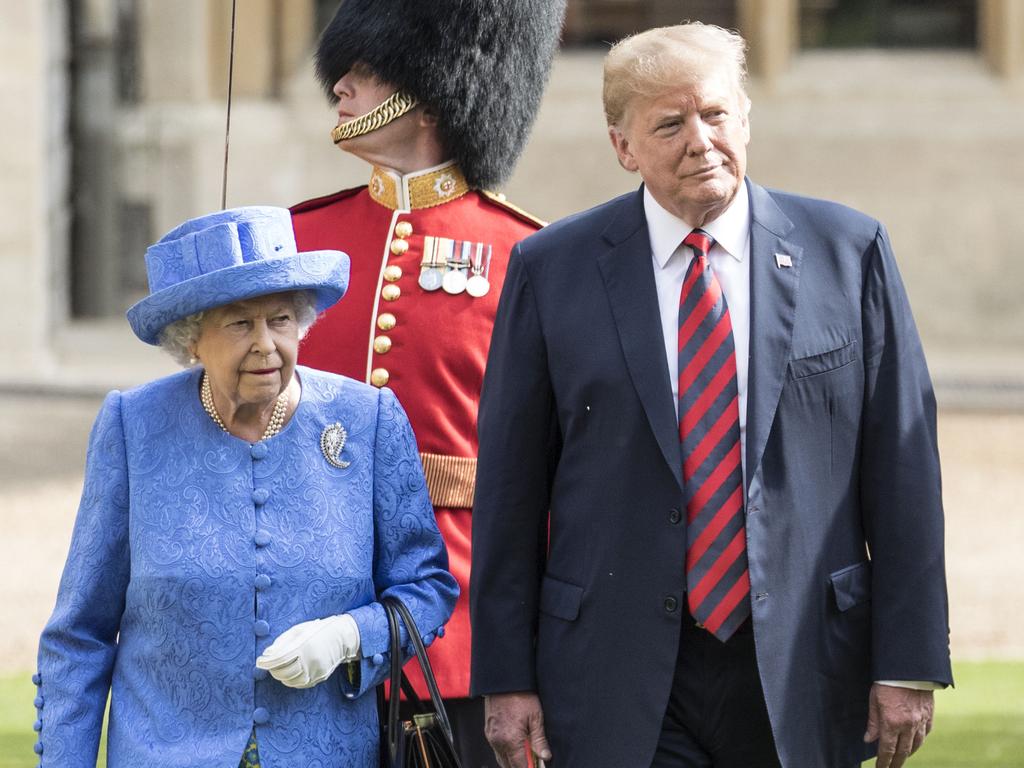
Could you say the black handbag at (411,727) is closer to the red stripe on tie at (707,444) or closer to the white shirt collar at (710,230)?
the red stripe on tie at (707,444)

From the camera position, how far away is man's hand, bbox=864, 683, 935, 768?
10.6ft

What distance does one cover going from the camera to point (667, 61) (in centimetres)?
326

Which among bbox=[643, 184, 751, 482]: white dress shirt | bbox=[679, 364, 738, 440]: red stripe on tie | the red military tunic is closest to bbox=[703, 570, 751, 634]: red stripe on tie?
bbox=[679, 364, 738, 440]: red stripe on tie

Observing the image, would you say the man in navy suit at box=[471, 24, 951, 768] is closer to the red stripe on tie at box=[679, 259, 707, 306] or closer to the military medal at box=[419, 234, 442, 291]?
the red stripe on tie at box=[679, 259, 707, 306]

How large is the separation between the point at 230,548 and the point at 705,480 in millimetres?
746

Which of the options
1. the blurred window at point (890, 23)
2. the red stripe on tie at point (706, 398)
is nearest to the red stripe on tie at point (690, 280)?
the red stripe on tie at point (706, 398)

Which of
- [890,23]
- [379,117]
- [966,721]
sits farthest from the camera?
[890,23]

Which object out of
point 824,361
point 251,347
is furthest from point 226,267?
point 824,361

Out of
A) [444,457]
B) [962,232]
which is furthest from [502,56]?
Answer: [962,232]

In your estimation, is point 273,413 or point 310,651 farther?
point 273,413

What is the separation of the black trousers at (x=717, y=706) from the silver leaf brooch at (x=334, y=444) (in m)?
0.60

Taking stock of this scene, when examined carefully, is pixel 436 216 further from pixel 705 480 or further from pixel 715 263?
pixel 705 480

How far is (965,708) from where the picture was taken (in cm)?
671

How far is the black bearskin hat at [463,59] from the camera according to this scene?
14.1 feet
